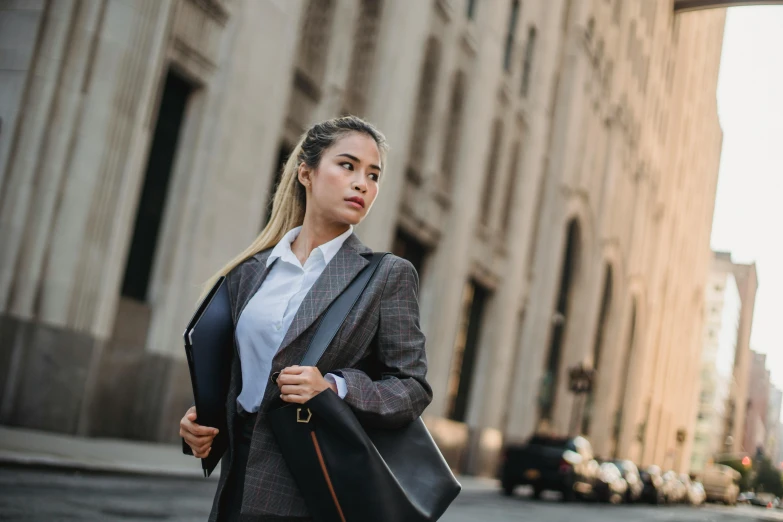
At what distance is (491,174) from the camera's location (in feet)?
105

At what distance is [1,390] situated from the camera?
1356cm

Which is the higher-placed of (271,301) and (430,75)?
(430,75)

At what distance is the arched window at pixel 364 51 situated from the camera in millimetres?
23000

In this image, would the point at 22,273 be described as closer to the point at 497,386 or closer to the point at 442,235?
the point at 442,235

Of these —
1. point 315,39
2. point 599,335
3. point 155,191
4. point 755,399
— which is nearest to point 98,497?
point 155,191

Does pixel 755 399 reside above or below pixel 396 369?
above

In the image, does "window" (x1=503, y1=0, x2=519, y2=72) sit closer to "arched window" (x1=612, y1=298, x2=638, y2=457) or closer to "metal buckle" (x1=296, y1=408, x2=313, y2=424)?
"arched window" (x1=612, y1=298, x2=638, y2=457)

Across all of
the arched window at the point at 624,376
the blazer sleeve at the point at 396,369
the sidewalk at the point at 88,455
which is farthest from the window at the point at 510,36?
the blazer sleeve at the point at 396,369

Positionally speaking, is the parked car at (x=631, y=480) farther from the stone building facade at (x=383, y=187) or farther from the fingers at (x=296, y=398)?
the fingers at (x=296, y=398)

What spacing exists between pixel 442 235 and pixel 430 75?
13.7ft

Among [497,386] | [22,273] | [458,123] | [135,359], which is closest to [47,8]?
[22,273]

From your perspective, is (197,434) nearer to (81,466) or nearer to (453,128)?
(81,466)

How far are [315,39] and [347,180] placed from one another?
61.2ft

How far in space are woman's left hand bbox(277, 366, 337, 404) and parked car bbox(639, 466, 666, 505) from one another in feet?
106
